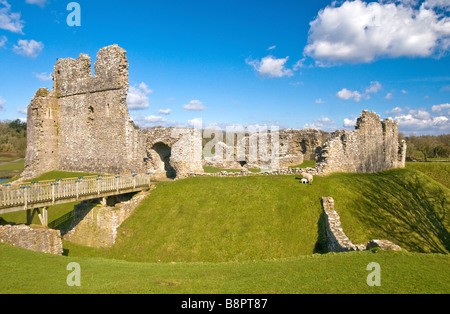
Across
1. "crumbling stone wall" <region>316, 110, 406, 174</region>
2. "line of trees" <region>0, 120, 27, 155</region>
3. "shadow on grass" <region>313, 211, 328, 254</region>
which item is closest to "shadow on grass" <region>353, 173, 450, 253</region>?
"shadow on grass" <region>313, 211, 328, 254</region>

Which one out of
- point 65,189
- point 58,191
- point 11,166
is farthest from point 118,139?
point 11,166

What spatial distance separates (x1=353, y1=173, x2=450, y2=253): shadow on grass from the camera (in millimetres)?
13961

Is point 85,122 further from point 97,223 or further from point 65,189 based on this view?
point 65,189

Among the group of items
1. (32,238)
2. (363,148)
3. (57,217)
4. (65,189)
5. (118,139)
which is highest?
(118,139)

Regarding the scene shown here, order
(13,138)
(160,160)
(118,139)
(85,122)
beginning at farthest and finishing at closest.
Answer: (13,138)
(85,122)
(118,139)
(160,160)

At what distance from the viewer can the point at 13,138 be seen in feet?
233

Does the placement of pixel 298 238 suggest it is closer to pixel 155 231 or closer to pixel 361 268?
pixel 361 268

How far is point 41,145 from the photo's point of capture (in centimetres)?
3141

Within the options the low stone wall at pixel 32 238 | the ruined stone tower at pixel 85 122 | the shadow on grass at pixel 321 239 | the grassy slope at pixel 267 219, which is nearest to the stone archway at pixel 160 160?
the ruined stone tower at pixel 85 122

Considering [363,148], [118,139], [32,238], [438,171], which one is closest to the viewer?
[32,238]

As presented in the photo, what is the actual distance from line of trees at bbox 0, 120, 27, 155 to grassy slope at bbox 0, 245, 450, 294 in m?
70.0

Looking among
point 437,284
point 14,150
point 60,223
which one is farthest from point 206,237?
point 14,150

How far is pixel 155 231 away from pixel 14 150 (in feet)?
228

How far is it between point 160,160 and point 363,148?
677 inches
